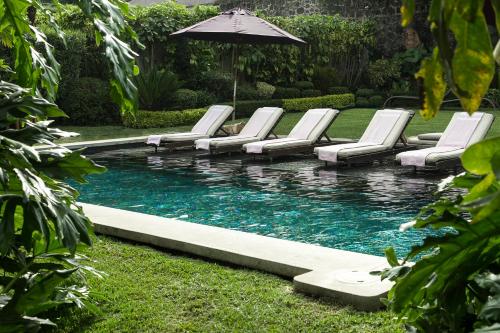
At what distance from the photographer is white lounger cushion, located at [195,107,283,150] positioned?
40.9 ft

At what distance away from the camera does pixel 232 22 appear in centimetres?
1476

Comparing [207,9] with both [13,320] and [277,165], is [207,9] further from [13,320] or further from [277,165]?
[13,320]

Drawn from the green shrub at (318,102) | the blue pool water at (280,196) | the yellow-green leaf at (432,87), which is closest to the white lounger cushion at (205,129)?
the blue pool water at (280,196)

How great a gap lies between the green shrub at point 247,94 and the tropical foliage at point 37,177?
16.5 metres

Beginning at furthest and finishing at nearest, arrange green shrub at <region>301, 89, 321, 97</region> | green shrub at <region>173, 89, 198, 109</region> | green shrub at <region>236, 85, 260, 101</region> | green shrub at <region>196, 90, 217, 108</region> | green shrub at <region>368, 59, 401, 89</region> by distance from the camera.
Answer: green shrub at <region>368, 59, 401, 89</region>, green shrub at <region>301, 89, 321, 97</region>, green shrub at <region>236, 85, 260, 101</region>, green shrub at <region>196, 90, 217, 108</region>, green shrub at <region>173, 89, 198, 109</region>

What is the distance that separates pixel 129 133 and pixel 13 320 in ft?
44.9

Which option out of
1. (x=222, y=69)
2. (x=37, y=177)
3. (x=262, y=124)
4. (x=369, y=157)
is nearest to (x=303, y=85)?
(x=222, y=69)

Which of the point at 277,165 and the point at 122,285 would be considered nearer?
the point at 122,285

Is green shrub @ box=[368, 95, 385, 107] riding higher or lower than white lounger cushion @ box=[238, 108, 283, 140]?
lower

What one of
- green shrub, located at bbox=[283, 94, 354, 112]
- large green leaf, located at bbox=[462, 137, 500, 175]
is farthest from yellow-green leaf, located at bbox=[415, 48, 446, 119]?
green shrub, located at bbox=[283, 94, 354, 112]

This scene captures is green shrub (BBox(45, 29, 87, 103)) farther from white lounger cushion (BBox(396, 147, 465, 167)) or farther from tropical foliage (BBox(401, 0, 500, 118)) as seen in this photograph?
tropical foliage (BBox(401, 0, 500, 118))

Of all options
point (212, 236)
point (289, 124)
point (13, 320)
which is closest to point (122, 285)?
point (212, 236)

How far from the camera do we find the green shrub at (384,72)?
23547 mm

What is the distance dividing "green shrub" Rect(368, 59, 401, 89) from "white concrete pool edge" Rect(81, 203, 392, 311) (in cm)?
1815
